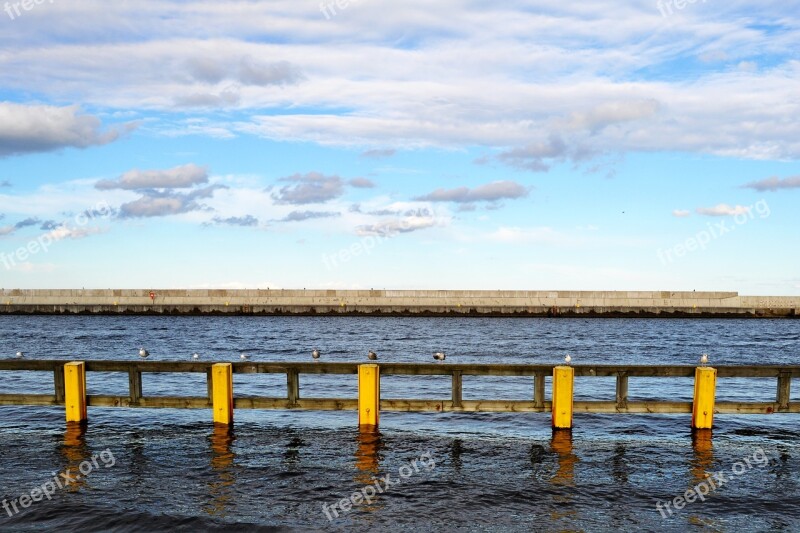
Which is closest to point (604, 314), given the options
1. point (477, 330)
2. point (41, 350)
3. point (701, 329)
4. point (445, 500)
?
point (701, 329)

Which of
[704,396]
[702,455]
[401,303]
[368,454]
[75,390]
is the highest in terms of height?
[75,390]

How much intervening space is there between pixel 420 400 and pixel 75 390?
8231 millimetres

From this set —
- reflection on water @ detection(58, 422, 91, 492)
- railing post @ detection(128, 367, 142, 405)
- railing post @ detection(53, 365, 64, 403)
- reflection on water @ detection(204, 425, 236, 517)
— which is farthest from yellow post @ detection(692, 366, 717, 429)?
railing post @ detection(53, 365, 64, 403)

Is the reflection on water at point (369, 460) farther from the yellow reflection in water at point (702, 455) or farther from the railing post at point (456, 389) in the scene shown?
the yellow reflection in water at point (702, 455)

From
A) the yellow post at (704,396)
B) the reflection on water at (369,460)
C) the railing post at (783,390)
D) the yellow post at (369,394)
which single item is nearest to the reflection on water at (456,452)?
the reflection on water at (369,460)

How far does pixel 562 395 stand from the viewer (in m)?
15.6

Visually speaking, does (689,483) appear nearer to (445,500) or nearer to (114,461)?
(445,500)

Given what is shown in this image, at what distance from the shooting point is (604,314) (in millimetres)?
101875

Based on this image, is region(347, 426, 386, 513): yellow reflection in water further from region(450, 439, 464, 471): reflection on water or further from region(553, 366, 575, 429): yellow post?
region(553, 366, 575, 429): yellow post

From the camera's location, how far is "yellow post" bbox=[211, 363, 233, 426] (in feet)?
51.9

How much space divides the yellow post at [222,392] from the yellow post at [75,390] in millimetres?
3082

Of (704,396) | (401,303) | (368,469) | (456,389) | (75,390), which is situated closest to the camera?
(368,469)

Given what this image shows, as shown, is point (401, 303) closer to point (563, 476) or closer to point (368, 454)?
point (368, 454)

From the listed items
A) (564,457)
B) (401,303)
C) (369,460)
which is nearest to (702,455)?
(564,457)
